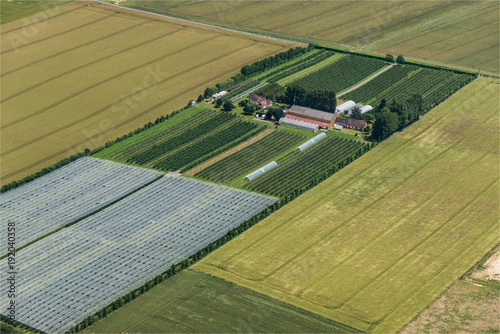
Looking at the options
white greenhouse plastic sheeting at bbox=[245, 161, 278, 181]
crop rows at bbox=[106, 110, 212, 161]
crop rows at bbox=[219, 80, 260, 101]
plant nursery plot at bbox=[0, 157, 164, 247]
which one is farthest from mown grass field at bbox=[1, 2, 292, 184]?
white greenhouse plastic sheeting at bbox=[245, 161, 278, 181]

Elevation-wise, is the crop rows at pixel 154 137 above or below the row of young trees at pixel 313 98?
below

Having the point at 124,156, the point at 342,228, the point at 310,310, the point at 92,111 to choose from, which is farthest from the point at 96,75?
the point at 310,310

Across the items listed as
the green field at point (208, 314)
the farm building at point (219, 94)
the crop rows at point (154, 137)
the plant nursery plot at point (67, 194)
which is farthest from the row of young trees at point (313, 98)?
the green field at point (208, 314)

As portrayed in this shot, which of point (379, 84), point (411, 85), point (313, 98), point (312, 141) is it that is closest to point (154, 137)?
point (312, 141)

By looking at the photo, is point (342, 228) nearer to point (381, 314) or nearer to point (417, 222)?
point (417, 222)

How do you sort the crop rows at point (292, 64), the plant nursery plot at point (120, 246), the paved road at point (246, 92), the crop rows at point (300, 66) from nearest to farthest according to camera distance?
the plant nursery plot at point (120, 246), the paved road at point (246, 92), the crop rows at point (300, 66), the crop rows at point (292, 64)

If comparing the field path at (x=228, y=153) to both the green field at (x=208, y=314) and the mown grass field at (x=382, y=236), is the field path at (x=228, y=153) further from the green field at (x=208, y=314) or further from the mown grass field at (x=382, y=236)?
the green field at (x=208, y=314)

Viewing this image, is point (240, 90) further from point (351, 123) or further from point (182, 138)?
point (351, 123)
